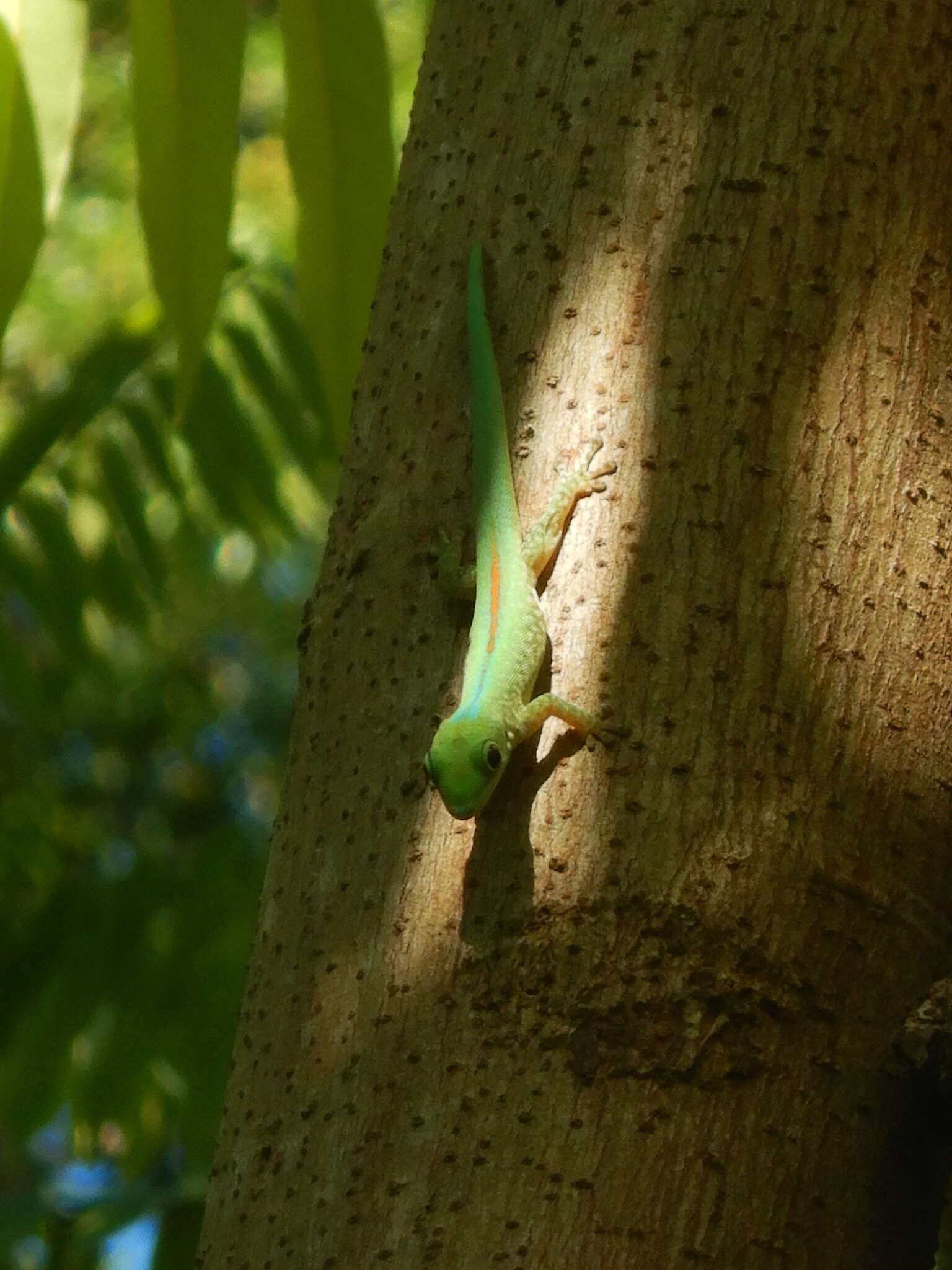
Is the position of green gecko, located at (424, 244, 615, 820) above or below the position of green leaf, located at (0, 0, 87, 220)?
below

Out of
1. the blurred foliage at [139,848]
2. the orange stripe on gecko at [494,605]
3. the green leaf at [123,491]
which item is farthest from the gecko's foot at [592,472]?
the green leaf at [123,491]

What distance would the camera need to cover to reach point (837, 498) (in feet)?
5.46

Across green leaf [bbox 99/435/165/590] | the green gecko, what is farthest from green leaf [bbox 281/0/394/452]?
green leaf [bbox 99/435/165/590]

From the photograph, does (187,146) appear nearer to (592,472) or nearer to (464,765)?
(592,472)

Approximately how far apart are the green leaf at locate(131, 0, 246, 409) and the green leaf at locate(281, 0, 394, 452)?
150 millimetres

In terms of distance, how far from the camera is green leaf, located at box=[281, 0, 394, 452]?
231cm

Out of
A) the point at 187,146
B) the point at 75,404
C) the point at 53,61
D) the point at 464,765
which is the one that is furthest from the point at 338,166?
the point at 75,404

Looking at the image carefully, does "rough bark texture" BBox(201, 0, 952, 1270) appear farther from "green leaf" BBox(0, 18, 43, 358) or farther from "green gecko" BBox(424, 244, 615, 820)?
"green leaf" BBox(0, 18, 43, 358)

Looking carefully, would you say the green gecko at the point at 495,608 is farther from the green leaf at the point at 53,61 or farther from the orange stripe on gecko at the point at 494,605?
the green leaf at the point at 53,61

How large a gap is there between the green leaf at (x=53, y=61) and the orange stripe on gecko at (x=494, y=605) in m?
0.84

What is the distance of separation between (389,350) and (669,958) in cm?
93

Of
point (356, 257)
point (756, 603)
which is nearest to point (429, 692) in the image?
point (756, 603)

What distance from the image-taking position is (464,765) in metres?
1.70

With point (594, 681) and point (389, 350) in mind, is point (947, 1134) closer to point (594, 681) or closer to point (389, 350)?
point (594, 681)
